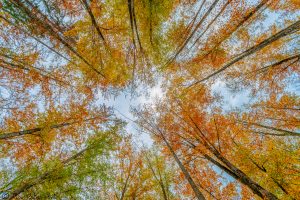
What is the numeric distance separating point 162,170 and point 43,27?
846 centimetres

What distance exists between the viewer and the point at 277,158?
7.25 meters

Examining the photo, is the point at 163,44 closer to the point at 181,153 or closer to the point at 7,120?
the point at 181,153

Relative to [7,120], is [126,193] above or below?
below

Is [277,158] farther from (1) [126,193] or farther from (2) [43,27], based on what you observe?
(2) [43,27]

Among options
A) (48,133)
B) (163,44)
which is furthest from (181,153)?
(48,133)

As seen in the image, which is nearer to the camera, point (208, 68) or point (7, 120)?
point (7, 120)

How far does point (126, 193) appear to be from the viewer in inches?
379

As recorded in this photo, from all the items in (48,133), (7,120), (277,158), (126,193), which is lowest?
(277,158)

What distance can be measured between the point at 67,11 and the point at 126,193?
8916mm

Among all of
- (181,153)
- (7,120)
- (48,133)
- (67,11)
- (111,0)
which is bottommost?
(181,153)

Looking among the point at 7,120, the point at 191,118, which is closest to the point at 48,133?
the point at 7,120

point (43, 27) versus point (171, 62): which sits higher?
point (171, 62)

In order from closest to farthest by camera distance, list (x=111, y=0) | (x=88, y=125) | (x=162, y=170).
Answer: (x=111, y=0), (x=88, y=125), (x=162, y=170)

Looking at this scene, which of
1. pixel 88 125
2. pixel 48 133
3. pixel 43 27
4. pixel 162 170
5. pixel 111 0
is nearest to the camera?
pixel 43 27
